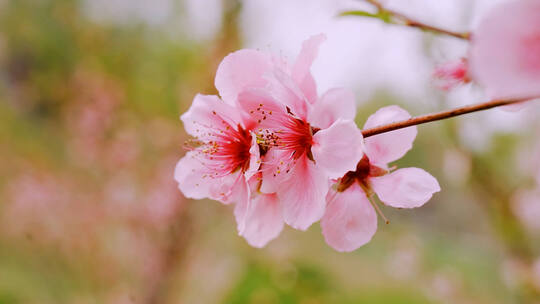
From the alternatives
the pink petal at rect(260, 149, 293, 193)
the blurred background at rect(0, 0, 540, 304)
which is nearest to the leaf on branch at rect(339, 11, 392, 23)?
the pink petal at rect(260, 149, 293, 193)

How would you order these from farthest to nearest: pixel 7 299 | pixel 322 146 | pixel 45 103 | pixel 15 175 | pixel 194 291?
pixel 45 103 → pixel 15 175 → pixel 194 291 → pixel 7 299 → pixel 322 146

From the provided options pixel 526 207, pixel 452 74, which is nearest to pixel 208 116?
pixel 452 74

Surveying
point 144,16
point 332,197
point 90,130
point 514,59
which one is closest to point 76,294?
point 90,130

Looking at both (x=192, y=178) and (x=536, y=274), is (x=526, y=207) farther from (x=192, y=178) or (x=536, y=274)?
(x=192, y=178)

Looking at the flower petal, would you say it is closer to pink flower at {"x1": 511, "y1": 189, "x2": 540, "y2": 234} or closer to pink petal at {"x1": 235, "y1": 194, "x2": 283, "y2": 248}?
pink petal at {"x1": 235, "y1": 194, "x2": 283, "y2": 248}

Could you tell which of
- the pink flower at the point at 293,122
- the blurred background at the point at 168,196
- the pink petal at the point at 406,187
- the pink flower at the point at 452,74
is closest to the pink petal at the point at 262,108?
the pink flower at the point at 293,122

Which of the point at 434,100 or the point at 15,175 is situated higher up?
the point at 434,100

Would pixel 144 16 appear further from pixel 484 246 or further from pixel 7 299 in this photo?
pixel 484 246
